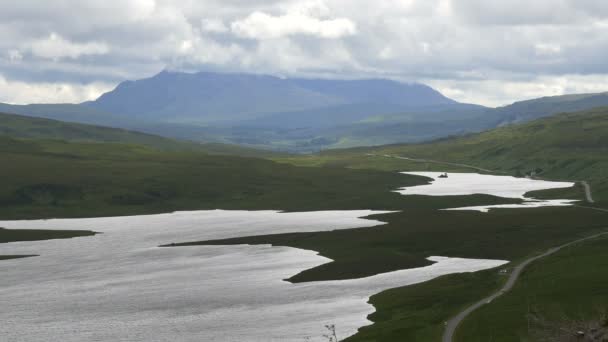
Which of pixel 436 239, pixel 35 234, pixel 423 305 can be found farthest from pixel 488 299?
pixel 35 234

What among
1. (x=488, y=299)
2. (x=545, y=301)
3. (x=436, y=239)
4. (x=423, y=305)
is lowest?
(x=423, y=305)

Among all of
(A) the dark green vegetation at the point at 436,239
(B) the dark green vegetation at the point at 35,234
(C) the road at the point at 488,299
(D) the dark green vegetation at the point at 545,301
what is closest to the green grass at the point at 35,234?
(B) the dark green vegetation at the point at 35,234

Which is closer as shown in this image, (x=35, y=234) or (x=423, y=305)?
(x=423, y=305)

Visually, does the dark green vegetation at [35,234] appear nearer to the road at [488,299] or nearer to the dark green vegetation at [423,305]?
the dark green vegetation at [423,305]

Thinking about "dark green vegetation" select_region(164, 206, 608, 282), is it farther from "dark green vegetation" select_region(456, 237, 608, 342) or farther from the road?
"dark green vegetation" select_region(456, 237, 608, 342)

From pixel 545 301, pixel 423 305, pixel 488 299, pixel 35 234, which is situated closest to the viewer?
pixel 545 301

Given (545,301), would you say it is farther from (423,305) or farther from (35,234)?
(35,234)

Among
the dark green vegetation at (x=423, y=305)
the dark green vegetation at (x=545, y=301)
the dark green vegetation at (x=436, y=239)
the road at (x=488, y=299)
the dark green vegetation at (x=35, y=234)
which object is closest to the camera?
the dark green vegetation at (x=545, y=301)

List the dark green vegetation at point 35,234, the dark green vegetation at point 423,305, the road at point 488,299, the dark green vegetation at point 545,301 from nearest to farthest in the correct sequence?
the dark green vegetation at point 545,301
the road at point 488,299
the dark green vegetation at point 423,305
the dark green vegetation at point 35,234

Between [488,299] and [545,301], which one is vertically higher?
[545,301]

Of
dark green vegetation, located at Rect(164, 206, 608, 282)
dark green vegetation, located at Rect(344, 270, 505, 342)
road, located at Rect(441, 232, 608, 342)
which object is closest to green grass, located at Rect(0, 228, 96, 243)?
dark green vegetation, located at Rect(164, 206, 608, 282)
